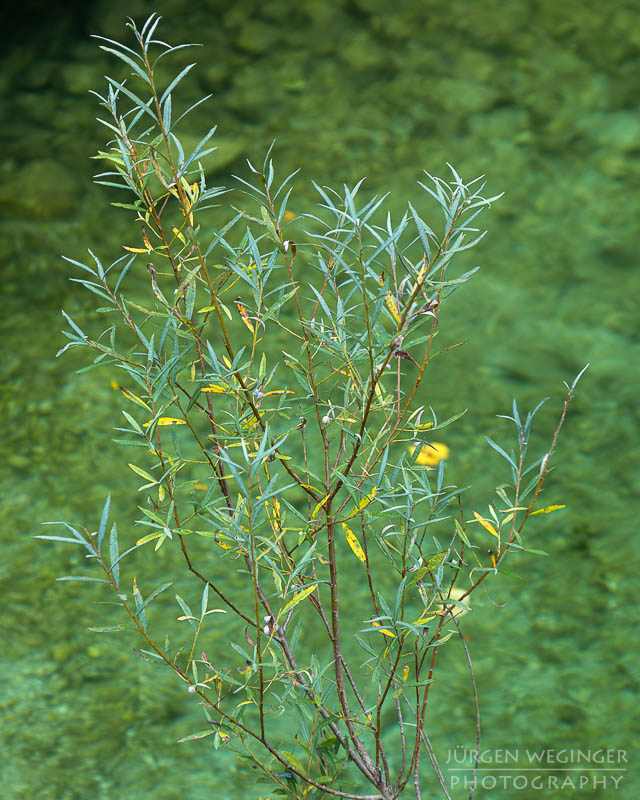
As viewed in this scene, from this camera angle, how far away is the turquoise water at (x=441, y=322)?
5.32 feet

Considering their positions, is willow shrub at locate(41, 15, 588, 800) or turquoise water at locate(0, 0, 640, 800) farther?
turquoise water at locate(0, 0, 640, 800)

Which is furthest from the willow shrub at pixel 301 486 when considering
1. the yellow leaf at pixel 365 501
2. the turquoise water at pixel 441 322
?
the turquoise water at pixel 441 322

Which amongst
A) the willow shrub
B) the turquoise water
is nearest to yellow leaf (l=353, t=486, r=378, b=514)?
the willow shrub

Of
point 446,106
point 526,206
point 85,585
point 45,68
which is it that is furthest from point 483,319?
point 45,68

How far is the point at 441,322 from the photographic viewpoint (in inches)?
87.8

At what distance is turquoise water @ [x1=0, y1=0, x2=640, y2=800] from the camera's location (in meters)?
1.62

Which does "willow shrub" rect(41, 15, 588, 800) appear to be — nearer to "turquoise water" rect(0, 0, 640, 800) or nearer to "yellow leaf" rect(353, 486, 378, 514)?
"yellow leaf" rect(353, 486, 378, 514)

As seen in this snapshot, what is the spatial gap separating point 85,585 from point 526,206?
150 cm

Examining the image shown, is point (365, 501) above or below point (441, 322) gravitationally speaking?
above

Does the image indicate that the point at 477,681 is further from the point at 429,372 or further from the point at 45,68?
the point at 45,68

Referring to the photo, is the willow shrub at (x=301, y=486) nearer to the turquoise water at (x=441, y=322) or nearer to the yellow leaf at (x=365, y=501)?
the yellow leaf at (x=365, y=501)

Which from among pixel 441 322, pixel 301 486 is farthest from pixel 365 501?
pixel 441 322

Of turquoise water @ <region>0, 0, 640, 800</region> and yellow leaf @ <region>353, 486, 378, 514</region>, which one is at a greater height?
yellow leaf @ <region>353, 486, 378, 514</region>

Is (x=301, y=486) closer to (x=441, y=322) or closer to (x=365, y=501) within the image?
(x=365, y=501)
